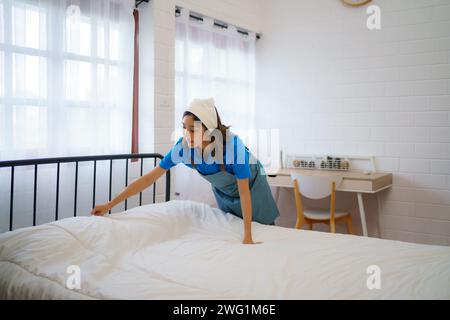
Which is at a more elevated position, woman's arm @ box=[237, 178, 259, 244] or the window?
the window

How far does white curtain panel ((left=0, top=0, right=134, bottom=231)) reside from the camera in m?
2.15

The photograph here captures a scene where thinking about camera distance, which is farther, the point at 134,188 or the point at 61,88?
the point at 61,88

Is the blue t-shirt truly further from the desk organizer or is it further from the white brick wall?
the white brick wall

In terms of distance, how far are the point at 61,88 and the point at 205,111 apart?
1.04m

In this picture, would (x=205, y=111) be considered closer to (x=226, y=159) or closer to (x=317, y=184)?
(x=226, y=159)

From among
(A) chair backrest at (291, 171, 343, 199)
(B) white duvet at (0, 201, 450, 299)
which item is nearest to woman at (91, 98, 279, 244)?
(B) white duvet at (0, 201, 450, 299)

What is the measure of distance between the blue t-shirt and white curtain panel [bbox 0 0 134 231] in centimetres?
75

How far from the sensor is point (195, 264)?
143 cm

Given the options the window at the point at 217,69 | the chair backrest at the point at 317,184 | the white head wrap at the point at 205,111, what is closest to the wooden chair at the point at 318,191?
the chair backrest at the point at 317,184

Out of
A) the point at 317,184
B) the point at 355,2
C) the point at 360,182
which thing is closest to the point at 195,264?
the point at 317,184

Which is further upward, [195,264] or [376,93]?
[376,93]

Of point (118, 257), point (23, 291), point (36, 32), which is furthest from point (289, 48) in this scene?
point (23, 291)

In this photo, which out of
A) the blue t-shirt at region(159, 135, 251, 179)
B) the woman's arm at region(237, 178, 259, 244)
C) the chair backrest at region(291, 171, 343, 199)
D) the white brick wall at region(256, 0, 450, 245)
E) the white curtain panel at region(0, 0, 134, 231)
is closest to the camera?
the woman's arm at region(237, 178, 259, 244)

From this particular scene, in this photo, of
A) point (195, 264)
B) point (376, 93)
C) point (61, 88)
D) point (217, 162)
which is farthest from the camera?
point (376, 93)
